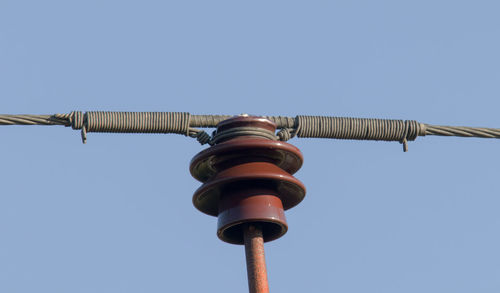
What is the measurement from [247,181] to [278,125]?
1207 millimetres

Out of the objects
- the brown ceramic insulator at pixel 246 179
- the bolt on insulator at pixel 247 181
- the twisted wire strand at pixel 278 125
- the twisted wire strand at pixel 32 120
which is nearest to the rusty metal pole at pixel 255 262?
the bolt on insulator at pixel 247 181

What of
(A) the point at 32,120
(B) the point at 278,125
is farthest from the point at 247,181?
(A) the point at 32,120

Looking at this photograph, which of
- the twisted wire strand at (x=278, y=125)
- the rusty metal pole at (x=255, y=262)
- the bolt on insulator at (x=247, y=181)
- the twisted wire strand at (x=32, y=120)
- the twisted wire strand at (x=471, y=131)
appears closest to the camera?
the rusty metal pole at (x=255, y=262)

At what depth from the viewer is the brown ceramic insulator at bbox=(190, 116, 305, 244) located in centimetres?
1220

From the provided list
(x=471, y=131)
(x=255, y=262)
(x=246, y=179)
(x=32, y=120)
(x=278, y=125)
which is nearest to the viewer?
(x=255, y=262)

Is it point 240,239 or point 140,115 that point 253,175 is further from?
point 140,115

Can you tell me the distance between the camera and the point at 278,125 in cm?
1337

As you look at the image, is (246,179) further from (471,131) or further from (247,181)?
(471,131)

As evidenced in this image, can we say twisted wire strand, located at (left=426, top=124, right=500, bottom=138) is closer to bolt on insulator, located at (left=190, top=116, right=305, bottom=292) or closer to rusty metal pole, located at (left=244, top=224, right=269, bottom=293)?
bolt on insulator, located at (left=190, top=116, right=305, bottom=292)

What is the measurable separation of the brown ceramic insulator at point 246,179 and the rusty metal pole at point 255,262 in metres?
0.17

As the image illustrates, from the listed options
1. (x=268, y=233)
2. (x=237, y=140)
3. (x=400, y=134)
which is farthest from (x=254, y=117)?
(x=400, y=134)

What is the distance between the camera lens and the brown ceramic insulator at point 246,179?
1220 centimetres

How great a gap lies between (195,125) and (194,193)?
33.2 inches

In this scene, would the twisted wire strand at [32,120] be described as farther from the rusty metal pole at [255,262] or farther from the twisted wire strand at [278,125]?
the rusty metal pole at [255,262]
